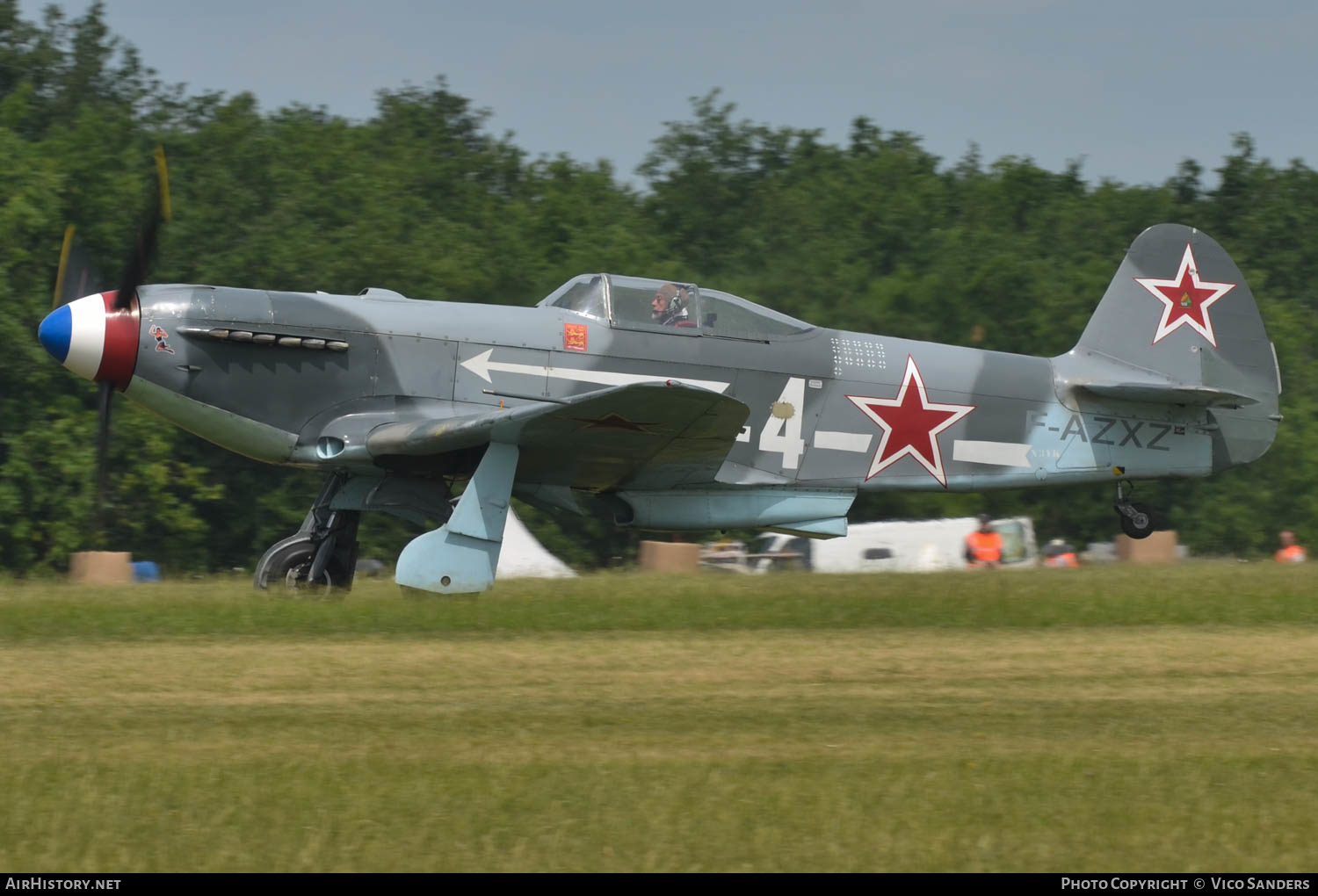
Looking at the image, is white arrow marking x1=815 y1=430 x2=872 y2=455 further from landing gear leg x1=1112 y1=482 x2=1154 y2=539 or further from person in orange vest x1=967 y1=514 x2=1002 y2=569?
person in orange vest x1=967 y1=514 x2=1002 y2=569

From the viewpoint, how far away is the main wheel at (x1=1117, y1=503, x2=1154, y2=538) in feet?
42.2

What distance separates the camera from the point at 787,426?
37.5 ft

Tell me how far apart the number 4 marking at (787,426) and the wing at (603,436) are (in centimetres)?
62

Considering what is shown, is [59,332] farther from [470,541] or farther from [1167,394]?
[1167,394]

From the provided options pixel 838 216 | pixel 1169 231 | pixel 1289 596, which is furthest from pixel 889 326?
pixel 1289 596

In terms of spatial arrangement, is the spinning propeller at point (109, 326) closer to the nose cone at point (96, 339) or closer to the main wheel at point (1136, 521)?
the nose cone at point (96, 339)

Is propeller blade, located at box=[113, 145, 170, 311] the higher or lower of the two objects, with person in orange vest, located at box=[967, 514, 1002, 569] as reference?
higher

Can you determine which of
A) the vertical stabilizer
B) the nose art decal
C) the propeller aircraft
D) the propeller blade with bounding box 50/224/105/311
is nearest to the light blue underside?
the propeller aircraft

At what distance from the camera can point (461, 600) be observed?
9.59 metres

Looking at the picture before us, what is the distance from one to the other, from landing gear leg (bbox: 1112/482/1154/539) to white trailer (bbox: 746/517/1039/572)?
7.85 metres

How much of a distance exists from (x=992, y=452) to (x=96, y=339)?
22.2 ft

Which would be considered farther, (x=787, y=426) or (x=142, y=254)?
(x=787, y=426)

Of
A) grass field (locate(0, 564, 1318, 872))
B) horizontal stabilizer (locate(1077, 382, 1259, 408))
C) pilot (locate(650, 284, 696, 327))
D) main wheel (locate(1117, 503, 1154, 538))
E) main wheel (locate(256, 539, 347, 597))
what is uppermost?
pilot (locate(650, 284, 696, 327))

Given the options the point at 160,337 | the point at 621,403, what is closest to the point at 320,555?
the point at 160,337
